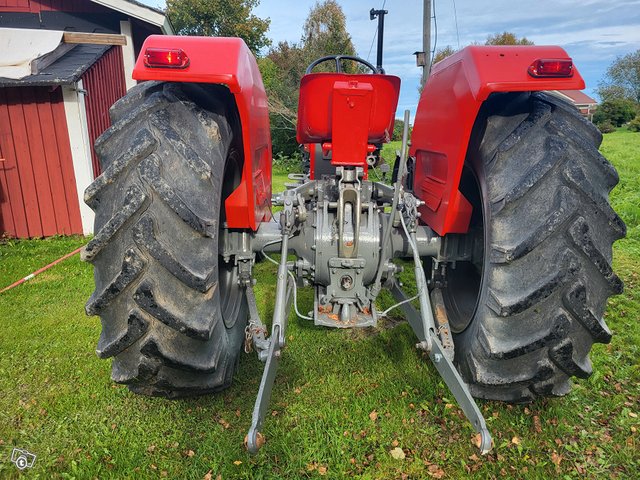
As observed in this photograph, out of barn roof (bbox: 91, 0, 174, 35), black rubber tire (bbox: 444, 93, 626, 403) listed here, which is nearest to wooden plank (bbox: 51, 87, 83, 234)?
barn roof (bbox: 91, 0, 174, 35)

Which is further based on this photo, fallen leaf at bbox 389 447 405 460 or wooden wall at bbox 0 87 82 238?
wooden wall at bbox 0 87 82 238

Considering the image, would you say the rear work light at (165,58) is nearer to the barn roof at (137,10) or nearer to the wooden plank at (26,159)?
the wooden plank at (26,159)

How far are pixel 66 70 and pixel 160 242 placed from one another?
6283mm

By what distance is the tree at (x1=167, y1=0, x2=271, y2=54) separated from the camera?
2767cm

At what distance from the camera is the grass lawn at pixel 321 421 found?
228 centimetres

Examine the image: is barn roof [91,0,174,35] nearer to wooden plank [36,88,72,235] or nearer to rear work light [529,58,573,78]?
wooden plank [36,88,72,235]

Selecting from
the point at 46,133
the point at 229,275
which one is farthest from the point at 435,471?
the point at 46,133

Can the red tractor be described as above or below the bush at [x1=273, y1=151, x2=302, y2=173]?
above

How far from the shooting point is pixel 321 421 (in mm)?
2566

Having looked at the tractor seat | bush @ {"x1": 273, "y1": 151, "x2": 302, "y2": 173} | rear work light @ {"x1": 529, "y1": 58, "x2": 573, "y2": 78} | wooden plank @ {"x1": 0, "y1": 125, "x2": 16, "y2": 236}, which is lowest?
Answer: bush @ {"x1": 273, "y1": 151, "x2": 302, "y2": 173}

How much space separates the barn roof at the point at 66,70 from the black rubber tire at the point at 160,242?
17.5ft

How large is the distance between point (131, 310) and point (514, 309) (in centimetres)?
154

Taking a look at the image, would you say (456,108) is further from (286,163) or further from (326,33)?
(326,33)

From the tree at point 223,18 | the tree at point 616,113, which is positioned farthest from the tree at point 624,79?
the tree at point 223,18
